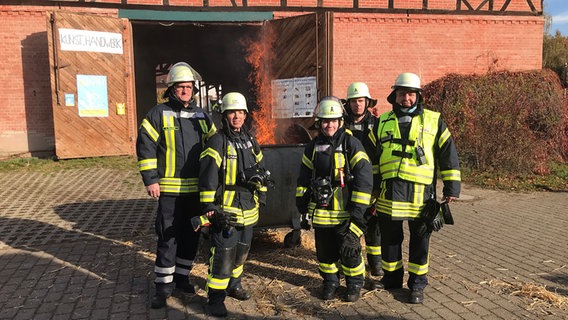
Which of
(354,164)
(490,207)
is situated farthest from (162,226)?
(490,207)

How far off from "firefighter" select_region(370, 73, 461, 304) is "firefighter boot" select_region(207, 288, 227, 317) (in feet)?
5.11

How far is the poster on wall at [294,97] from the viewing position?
924 cm

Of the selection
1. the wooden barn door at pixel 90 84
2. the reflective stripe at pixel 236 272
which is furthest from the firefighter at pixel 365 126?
the wooden barn door at pixel 90 84

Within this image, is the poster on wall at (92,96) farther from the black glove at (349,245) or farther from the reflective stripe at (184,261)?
the black glove at (349,245)

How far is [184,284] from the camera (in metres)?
3.99

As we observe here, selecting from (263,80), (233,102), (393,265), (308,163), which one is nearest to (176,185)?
(233,102)

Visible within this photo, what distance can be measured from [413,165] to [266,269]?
73.8 inches

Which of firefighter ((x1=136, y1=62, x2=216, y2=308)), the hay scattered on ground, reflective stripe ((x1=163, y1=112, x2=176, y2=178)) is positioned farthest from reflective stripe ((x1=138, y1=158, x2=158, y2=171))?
the hay scattered on ground

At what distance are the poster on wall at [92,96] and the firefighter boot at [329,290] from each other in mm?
9231

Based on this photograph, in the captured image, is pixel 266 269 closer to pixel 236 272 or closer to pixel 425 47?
pixel 236 272

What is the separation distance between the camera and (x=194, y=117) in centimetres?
390

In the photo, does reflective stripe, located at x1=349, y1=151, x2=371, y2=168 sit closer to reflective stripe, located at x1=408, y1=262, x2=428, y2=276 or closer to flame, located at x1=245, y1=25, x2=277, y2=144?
reflective stripe, located at x1=408, y1=262, x2=428, y2=276

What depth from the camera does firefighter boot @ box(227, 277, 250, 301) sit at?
3.84 meters

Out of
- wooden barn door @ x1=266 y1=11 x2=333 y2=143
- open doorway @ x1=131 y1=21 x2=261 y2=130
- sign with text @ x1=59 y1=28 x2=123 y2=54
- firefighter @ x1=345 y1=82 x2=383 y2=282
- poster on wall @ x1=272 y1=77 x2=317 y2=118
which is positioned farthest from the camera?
open doorway @ x1=131 y1=21 x2=261 y2=130
